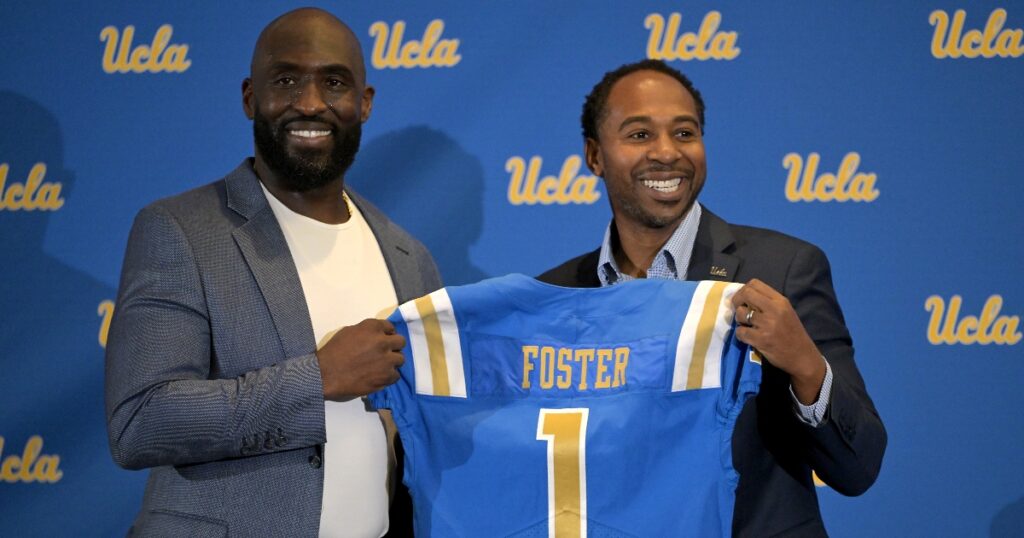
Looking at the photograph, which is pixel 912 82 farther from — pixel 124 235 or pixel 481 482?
pixel 124 235

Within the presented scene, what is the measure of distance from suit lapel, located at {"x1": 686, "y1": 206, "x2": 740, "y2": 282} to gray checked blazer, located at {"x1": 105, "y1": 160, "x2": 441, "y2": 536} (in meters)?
0.82

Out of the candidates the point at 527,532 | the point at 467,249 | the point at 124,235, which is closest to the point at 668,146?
the point at 527,532

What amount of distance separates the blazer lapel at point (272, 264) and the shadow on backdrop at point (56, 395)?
1259 mm

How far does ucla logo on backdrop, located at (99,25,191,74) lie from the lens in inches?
125

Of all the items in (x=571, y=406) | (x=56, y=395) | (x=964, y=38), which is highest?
(x=964, y=38)

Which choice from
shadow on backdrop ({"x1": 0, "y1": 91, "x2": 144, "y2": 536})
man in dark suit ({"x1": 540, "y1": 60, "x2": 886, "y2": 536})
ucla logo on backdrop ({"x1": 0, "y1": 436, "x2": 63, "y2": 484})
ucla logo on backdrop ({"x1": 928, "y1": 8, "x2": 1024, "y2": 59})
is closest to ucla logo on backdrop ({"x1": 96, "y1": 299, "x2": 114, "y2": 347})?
shadow on backdrop ({"x1": 0, "y1": 91, "x2": 144, "y2": 536})

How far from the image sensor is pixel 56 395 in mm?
3098

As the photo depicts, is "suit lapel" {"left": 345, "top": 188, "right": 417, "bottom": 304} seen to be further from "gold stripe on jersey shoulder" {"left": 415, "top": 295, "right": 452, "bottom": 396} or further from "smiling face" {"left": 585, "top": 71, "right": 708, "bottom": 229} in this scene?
→ "smiling face" {"left": 585, "top": 71, "right": 708, "bottom": 229}

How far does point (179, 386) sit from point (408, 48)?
5.20ft

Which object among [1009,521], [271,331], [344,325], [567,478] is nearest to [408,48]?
[344,325]

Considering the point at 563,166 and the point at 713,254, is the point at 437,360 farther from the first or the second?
the point at 563,166

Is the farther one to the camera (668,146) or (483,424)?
(668,146)

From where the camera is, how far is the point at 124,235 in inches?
123

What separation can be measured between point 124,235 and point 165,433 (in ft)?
4.91
